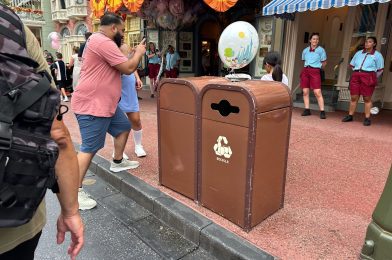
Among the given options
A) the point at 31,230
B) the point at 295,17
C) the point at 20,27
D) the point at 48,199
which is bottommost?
the point at 48,199

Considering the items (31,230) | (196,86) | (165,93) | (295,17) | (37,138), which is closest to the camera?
(37,138)

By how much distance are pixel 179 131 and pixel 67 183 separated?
6.23ft

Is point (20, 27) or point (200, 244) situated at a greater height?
point (20, 27)

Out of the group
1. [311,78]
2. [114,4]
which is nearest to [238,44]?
[311,78]

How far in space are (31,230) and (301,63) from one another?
8.78 meters

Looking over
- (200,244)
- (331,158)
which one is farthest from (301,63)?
(200,244)

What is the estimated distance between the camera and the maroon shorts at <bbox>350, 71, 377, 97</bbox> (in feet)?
20.7

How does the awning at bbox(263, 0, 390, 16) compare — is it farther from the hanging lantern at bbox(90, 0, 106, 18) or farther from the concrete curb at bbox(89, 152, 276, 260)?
the hanging lantern at bbox(90, 0, 106, 18)

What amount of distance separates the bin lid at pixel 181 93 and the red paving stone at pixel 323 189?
0.95 m

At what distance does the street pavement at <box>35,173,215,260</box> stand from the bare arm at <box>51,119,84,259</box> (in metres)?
1.27

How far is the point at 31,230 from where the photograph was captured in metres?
1.19

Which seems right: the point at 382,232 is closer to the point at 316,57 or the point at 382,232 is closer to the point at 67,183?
the point at 67,183

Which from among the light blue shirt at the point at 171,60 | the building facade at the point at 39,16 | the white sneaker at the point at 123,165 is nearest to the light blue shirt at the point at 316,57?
the white sneaker at the point at 123,165

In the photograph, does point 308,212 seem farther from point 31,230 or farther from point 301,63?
point 301,63
